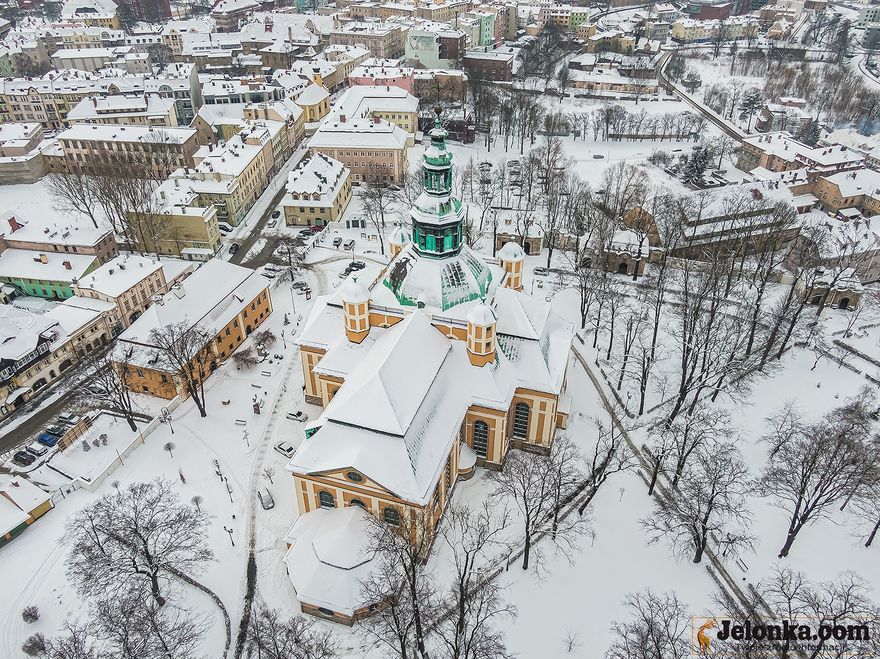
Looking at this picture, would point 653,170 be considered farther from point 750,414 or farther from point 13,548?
point 13,548

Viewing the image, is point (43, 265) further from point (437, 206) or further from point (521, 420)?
point (521, 420)

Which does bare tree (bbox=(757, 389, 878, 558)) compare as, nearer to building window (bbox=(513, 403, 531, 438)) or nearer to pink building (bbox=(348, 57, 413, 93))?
building window (bbox=(513, 403, 531, 438))

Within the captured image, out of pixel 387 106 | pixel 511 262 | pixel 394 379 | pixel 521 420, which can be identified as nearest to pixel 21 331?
pixel 394 379

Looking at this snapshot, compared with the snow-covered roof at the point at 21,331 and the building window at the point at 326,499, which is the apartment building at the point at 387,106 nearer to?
the snow-covered roof at the point at 21,331

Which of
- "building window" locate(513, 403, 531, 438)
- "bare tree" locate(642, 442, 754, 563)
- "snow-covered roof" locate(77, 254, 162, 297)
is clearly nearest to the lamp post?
"snow-covered roof" locate(77, 254, 162, 297)

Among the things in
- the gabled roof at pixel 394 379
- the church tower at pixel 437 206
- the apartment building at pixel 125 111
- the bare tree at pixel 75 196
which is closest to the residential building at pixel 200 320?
the gabled roof at pixel 394 379

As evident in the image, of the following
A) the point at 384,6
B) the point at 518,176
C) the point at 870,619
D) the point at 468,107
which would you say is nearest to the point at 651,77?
the point at 468,107
